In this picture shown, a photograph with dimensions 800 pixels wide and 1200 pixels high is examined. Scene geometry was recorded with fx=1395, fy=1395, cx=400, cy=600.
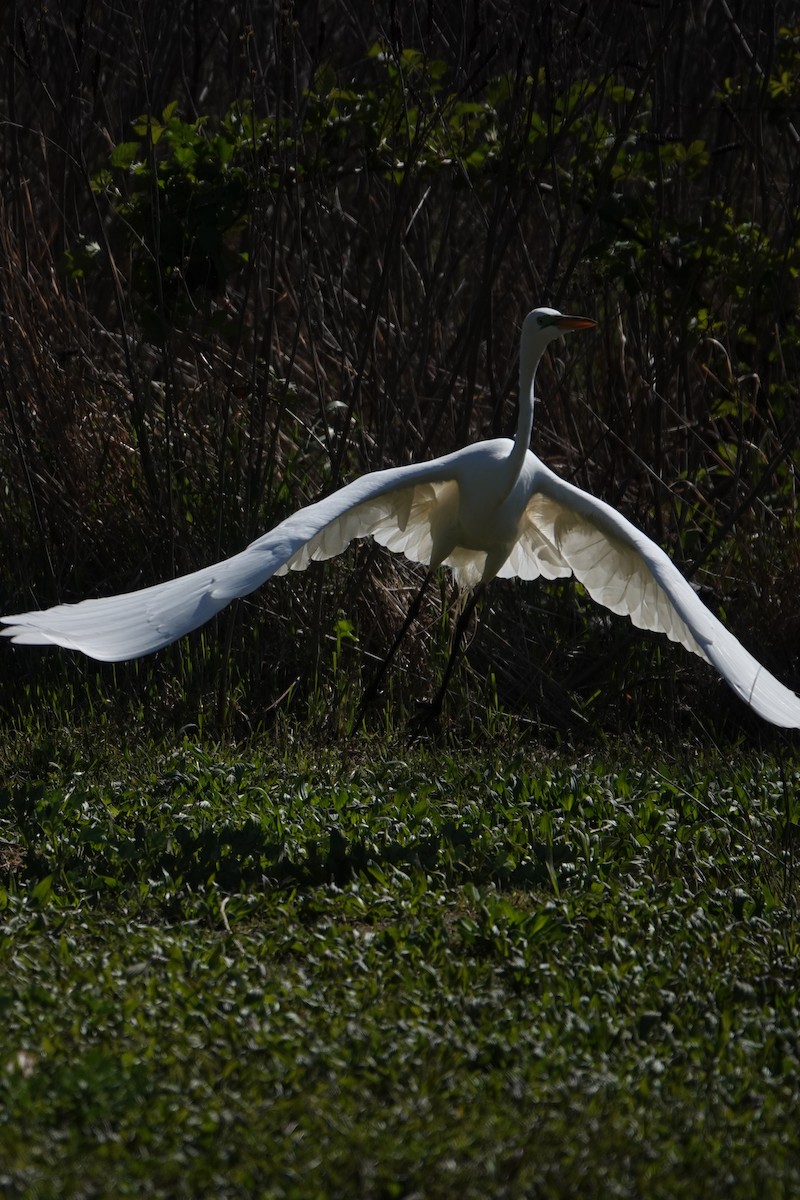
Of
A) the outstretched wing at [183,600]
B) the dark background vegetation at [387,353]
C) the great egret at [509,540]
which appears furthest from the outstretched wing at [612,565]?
the outstretched wing at [183,600]

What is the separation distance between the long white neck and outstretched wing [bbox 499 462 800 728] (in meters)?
0.24

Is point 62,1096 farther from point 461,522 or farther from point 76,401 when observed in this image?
point 76,401

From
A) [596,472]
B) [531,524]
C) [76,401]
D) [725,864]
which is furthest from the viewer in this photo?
[596,472]

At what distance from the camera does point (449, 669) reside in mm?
5234

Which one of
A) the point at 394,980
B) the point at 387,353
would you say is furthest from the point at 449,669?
the point at 394,980

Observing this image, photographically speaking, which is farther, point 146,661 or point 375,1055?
point 146,661

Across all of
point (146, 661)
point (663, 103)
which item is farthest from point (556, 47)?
point (146, 661)

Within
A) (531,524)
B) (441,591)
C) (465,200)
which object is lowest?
(441,591)

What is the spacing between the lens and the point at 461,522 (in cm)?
509

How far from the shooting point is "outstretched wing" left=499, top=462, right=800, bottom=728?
3.83m

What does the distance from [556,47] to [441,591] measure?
224 cm

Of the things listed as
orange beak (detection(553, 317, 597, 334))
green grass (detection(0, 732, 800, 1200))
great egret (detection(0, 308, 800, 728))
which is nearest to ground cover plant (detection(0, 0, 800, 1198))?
green grass (detection(0, 732, 800, 1200))

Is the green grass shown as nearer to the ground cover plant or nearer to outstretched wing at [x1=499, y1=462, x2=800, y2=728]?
the ground cover plant

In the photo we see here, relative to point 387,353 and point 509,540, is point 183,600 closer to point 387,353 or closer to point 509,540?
point 509,540
